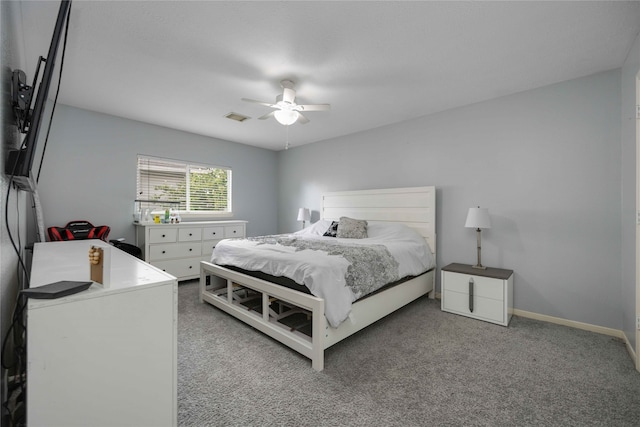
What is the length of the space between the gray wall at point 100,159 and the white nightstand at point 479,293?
4.20 m

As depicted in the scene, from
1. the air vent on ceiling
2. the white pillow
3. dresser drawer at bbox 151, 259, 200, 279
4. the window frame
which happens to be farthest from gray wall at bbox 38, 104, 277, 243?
the white pillow

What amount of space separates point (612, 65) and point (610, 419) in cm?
284

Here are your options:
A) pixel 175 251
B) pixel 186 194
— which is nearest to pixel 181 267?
pixel 175 251

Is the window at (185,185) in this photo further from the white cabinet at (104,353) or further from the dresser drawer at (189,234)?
the white cabinet at (104,353)

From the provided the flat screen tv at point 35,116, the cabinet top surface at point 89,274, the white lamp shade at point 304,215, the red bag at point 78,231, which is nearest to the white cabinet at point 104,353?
the cabinet top surface at point 89,274

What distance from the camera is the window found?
4.15 metres

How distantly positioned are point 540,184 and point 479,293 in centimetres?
132

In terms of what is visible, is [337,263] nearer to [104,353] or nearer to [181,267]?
[104,353]

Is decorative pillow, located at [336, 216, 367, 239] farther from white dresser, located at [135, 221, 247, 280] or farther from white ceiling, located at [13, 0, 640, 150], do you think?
white dresser, located at [135, 221, 247, 280]

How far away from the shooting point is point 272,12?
1817 millimetres

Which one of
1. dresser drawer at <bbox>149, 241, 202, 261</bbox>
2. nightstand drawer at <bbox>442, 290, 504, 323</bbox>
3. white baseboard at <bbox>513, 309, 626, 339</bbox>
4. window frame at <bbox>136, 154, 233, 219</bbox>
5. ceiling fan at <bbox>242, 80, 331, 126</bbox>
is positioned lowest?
white baseboard at <bbox>513, 309, 626, 339</bbox>

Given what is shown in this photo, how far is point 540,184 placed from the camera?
285 cm

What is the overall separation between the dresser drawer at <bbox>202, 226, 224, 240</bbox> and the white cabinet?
309cm

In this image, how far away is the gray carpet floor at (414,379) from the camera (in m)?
1.51
